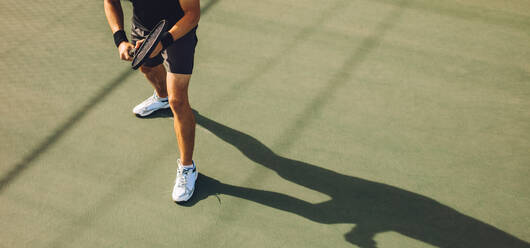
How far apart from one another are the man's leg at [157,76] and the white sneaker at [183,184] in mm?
684

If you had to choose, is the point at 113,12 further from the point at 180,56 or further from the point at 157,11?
the point at 180,56

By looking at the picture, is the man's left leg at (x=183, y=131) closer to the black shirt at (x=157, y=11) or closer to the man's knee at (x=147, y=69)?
the black shirt at (x=157, y=11)

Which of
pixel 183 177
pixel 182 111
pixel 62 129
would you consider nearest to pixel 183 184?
pixel 183 177

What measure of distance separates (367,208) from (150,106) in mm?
1675

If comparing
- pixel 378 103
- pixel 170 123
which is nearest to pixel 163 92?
pixel 170 123

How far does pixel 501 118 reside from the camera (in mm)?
3467

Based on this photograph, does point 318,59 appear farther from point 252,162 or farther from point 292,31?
point 252,162

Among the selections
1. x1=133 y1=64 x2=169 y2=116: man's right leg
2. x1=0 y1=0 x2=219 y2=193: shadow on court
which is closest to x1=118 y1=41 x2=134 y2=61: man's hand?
x1=133 y1=64 x2=169 y2=116: man's right leg

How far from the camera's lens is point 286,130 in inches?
132

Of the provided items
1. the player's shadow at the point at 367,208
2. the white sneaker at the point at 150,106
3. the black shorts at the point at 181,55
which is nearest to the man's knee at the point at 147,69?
the white sneaker at the point at 150,106

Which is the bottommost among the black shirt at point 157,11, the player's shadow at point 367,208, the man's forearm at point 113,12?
the player's shadow at point 367,208

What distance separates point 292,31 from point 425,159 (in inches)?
66.8

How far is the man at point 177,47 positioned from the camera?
2441 mm

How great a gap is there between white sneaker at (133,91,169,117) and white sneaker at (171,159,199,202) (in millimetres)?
677
